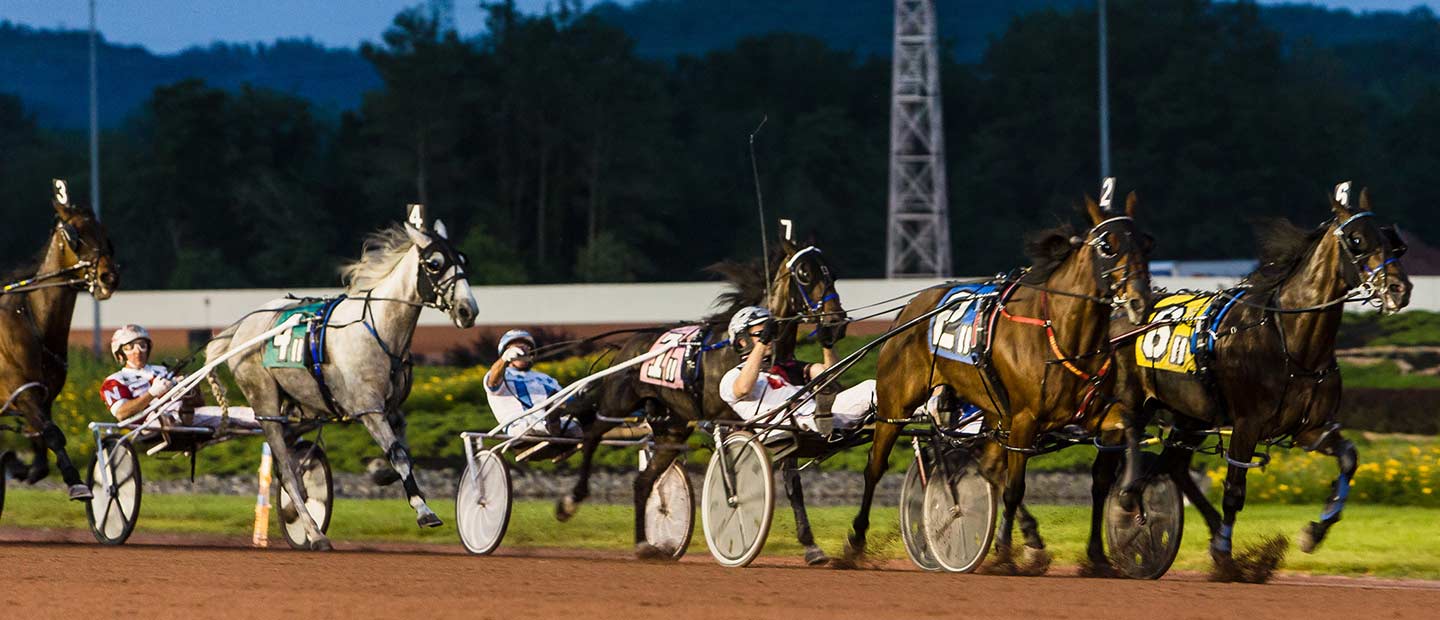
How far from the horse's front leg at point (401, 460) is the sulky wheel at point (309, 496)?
3.52ft

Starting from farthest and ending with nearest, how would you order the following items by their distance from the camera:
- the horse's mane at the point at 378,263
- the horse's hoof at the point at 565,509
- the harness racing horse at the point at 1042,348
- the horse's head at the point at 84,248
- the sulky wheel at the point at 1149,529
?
the horse's hoof at the point at 565,509
the horse's head at the point at 84,248
the horse's mane at the point at 378,263
the sulky wheel at the point at 1149,529
the harness racing horse at the point at 1042,348

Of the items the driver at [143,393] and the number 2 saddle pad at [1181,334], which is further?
the driver at [143,393]

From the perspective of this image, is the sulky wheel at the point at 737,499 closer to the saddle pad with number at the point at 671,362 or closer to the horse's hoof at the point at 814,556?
the horse's hoof at the point at 814,556

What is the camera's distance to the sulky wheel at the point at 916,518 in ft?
34.0

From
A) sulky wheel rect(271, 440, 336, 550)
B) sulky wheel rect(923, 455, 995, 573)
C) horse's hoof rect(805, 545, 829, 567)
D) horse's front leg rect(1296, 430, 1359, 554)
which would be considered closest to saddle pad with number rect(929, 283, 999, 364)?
sulky wheel rect(923, 455, 995, 573)

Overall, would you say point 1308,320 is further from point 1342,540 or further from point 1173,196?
point 1173,196

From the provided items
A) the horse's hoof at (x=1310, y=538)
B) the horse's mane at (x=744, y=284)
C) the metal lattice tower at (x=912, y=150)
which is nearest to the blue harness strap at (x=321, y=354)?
the horse's mane at (x=744, y=284)

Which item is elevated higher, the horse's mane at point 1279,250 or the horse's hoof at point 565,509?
the horse's mane at point 1279,250

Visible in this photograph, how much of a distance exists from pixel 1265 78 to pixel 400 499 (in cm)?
4474

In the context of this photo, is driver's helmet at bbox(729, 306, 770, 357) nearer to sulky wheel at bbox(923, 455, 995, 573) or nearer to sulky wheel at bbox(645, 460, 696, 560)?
sulky wheel at bbox(645, 460, 696, 560)

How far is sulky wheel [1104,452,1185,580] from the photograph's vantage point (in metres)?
10.1

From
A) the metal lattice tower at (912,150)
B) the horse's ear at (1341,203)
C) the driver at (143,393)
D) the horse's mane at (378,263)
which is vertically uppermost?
the metal lattice tower at (912,150)

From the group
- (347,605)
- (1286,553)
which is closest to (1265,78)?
(1286,553)

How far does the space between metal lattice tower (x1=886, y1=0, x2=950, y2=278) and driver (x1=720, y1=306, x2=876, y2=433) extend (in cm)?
2757
